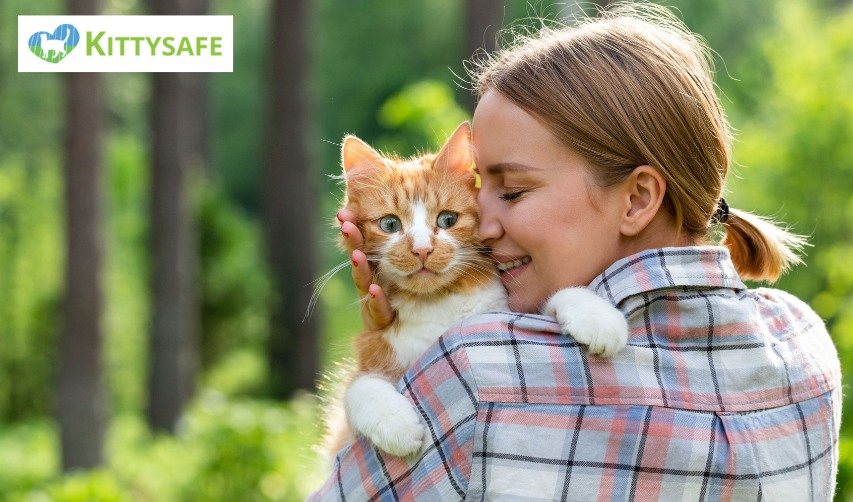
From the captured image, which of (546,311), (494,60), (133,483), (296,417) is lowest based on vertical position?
(133,483)

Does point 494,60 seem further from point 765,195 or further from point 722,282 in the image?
point 765,195

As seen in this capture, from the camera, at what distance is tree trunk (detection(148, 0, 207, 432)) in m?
10.7

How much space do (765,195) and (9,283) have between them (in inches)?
364

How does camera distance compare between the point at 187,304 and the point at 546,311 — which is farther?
the point at 187,304

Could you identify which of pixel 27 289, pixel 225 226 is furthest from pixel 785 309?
pixel 27 289

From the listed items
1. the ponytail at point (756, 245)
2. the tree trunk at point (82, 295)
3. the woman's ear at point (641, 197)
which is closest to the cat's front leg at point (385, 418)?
the woman's ear at point (641, 197)

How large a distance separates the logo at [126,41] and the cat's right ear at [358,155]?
11.5ft

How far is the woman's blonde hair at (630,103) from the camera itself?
79.0 inches

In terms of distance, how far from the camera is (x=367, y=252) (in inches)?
97.0

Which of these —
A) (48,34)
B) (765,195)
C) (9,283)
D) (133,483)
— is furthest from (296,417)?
(9,283)

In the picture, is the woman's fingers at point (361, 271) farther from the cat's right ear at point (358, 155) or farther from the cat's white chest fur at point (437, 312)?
the cat's right ear at point (358, 155)

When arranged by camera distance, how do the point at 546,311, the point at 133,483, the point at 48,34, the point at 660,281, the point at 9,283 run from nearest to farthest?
1. the point at 660,281
2. the point at 546,311
3. the point at 48,34
4. the point at 133,483
5. the point at 9,283

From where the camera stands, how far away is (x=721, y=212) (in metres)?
2.30

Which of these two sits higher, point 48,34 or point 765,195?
point 48,34
